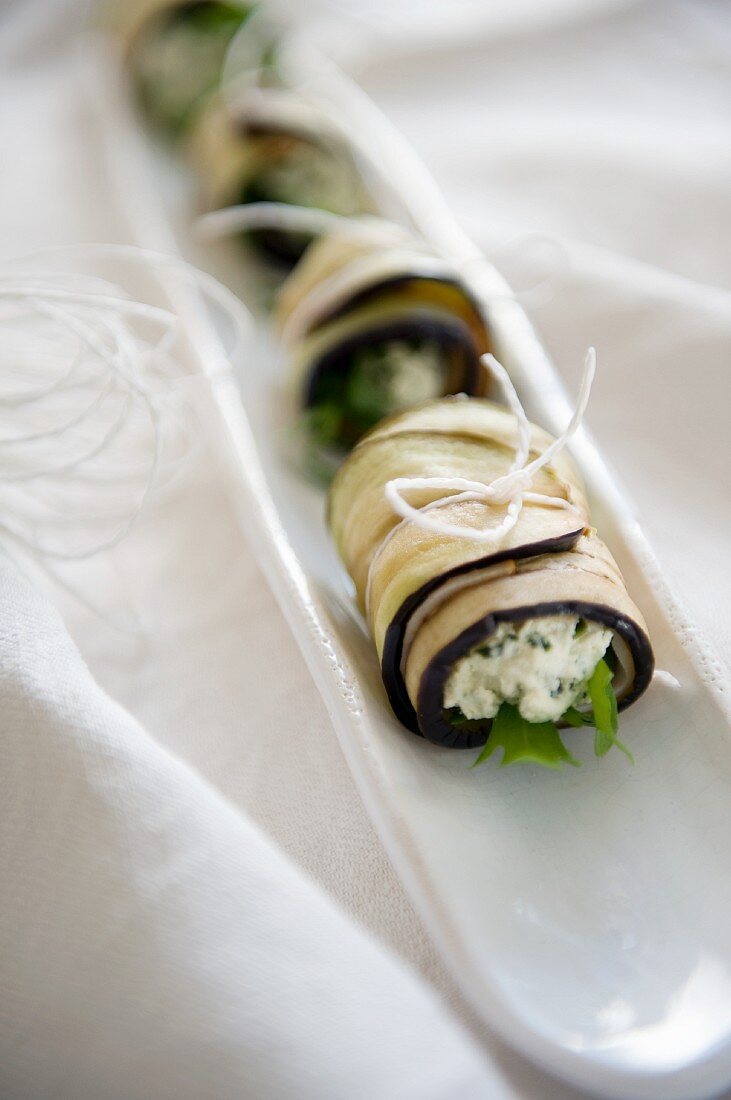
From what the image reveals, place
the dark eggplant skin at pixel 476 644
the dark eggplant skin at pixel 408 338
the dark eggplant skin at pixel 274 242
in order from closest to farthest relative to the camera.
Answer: the dark eggplant skin at pixel 476 644 < the dark eggplant skin at pixel 408 338 < the dark eggplant skin at pixel 274 242

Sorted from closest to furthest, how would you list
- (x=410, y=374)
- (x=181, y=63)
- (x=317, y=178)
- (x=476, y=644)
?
(x=476, y=644) → (x=410, y=374) → (x=317, y=178) → (x=181, y=63)

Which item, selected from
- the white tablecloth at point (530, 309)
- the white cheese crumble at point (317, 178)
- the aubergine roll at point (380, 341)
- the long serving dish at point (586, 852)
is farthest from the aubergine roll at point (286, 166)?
the long serving dish at point (586, 852)

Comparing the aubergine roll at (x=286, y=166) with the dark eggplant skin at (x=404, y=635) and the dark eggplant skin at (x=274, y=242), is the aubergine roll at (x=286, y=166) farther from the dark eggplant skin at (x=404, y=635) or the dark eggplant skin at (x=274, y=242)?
the dark eggplant skin at (x=404, y=635)

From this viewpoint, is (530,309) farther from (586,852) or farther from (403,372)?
(586,852)

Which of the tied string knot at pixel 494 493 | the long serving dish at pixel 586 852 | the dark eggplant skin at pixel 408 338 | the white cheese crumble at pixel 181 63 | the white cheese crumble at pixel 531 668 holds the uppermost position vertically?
the white cheese crumble at pixel 181 63

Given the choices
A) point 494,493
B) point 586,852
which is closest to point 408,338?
point 494,493

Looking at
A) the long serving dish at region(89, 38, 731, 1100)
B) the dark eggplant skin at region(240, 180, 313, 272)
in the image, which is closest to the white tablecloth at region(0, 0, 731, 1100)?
the long serving dish at region(89, 38, 731, 1100)

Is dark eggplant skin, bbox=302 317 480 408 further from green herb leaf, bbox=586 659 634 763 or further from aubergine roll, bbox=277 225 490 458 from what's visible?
green herb leaf, bbox=586 659 634 763
